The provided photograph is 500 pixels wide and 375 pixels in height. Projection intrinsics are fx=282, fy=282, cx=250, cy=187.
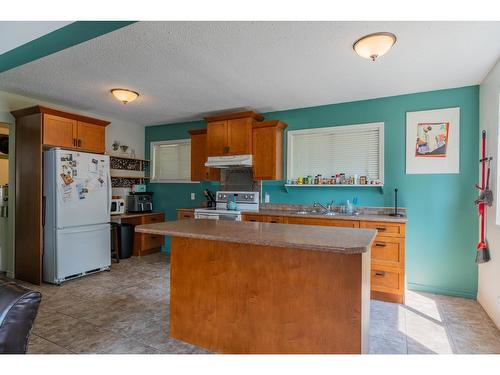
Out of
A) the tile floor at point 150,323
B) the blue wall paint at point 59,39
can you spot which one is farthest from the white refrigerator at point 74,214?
the blue wall paint at point 59,39

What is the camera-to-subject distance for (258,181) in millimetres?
4613

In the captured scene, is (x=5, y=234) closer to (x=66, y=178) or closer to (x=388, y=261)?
(x=66, y=178)

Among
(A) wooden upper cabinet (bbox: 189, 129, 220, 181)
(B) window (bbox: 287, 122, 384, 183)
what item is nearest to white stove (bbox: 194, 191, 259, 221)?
(A) wooden upper cabinet (bbox: 189, 129, 220, 181)

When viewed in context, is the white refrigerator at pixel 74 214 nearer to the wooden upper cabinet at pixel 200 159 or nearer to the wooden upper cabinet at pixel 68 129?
the wooden upper cabinet at pixel 68 129

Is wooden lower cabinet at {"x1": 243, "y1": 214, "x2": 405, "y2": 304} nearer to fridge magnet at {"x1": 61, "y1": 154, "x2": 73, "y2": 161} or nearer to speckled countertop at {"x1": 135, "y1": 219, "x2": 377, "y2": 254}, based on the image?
speckled countertop at {"x1": 135, "y1": 219, "x2": 377, "y2": 254}

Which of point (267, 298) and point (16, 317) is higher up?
point (16, 317)

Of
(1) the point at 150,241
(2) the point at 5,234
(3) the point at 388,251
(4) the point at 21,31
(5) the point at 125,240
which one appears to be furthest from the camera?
(1) the point at 150,241

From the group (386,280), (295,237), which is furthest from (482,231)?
(295,237)

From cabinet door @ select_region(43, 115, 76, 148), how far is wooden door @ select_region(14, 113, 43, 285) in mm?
72

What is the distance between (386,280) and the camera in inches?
124

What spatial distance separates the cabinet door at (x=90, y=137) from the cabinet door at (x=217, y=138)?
1.62m

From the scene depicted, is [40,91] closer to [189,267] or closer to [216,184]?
[216,184]

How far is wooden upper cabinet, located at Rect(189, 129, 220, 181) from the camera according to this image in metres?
4.83

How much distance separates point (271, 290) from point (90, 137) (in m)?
3.62
